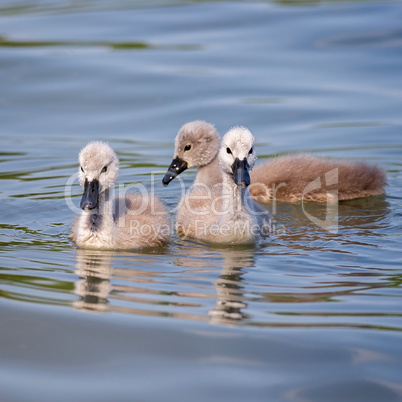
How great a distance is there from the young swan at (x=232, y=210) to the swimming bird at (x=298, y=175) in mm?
1005

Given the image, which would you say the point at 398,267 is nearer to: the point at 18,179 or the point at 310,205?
the point at 310,205

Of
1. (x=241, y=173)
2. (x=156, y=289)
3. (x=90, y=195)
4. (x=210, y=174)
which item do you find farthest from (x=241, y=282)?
(x=210, y=174)

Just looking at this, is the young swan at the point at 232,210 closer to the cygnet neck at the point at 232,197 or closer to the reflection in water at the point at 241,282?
the cygnet neck at the point at 232,197

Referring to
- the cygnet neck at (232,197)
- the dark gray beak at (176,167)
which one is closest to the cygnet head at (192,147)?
the dark gray beak at (176,167)

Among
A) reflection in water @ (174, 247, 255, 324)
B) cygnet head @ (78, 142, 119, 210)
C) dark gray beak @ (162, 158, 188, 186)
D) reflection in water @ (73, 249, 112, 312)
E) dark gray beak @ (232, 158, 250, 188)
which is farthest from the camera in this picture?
dark gray beak @ (162, 158, 188, 186)

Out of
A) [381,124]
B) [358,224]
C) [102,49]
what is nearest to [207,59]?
[102,49]

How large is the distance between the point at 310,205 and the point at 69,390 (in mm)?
4565

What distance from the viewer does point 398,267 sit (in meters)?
6.27

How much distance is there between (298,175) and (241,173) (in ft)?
5.91

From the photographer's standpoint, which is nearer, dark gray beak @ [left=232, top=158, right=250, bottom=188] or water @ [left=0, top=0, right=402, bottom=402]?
water @ [left=0, top=0, right=402, bottom=402]

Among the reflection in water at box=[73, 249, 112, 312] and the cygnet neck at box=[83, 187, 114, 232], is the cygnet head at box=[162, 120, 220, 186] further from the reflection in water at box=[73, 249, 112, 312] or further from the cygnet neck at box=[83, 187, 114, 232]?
the reflection in water at box=[73, 249, 112, 312]

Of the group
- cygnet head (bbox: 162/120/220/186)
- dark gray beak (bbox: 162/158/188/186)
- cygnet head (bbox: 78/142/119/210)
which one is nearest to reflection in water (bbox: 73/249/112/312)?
cygnet head (bbox: 78/142/119/210)

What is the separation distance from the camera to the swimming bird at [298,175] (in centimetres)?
861

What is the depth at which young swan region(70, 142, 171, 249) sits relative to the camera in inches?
269
